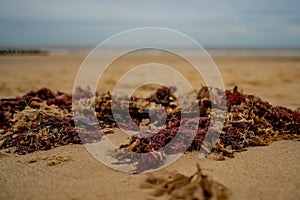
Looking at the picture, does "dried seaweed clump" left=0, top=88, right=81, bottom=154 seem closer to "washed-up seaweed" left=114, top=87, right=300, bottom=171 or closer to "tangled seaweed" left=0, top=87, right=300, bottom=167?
"tangled seaweed" left=0, top=87, right=300, bottom=167

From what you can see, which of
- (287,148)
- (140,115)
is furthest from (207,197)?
(140,115)

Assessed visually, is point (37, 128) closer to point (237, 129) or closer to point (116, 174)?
point (116, 174)

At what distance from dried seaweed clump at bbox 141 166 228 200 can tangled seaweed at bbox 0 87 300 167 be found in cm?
43

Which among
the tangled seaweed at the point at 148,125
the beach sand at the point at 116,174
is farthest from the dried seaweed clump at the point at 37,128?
the beach sand at the point at 116,174

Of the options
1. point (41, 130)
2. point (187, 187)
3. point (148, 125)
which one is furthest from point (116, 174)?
Result: point (148, 125)

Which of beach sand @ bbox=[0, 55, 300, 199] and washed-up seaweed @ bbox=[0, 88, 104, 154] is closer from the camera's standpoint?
beach sand @ bbox=[0, 55, 300, 199]

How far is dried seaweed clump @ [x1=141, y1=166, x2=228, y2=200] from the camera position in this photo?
255 centimetres

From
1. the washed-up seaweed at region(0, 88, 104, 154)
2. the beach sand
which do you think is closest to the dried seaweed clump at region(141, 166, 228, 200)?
the beach sand

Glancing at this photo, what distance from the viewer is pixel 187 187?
103 inches

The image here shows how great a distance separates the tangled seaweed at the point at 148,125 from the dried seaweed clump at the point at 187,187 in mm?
429

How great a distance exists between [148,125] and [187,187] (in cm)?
196

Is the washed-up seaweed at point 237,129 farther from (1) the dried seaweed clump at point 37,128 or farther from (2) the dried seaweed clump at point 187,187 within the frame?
(1) the dried seaweed clump at point 37,128

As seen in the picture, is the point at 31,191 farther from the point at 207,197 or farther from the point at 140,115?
the point at 140,115

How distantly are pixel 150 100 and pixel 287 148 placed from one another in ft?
7.69
